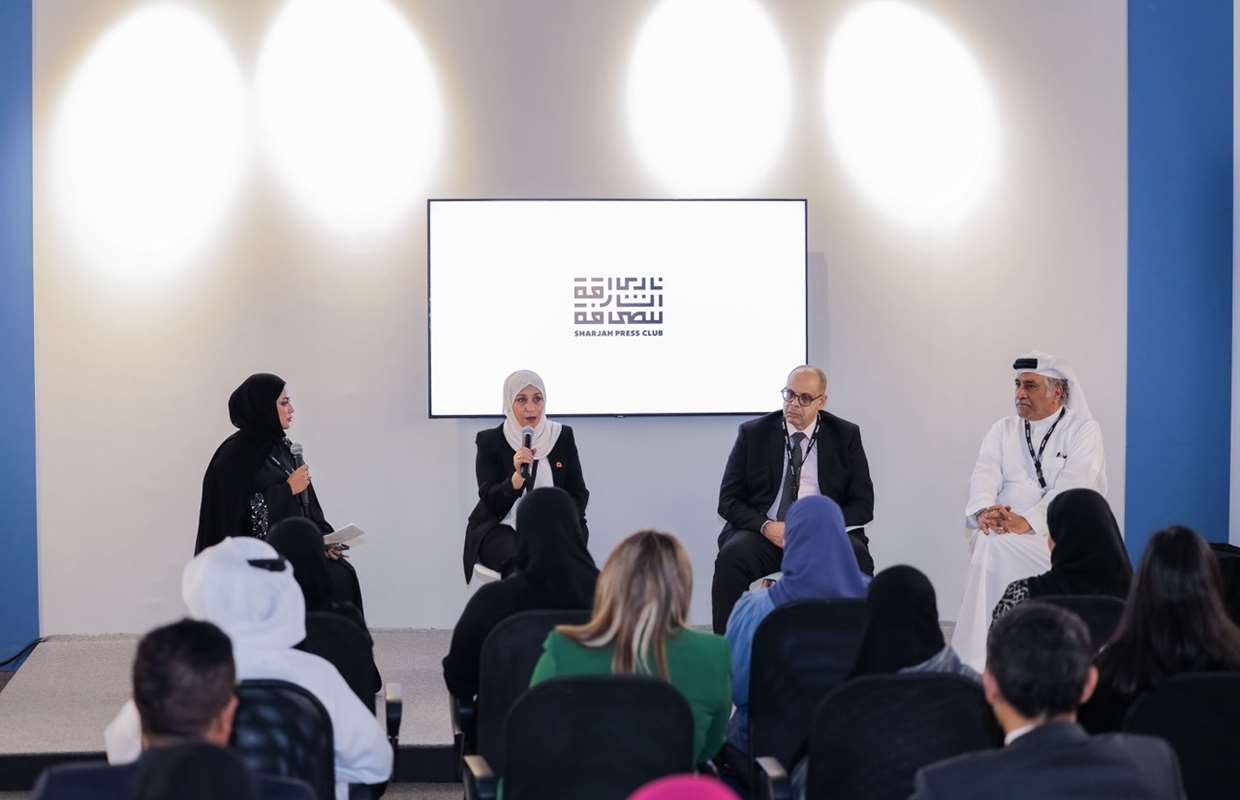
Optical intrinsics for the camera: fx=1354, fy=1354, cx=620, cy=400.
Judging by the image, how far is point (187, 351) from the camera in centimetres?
641

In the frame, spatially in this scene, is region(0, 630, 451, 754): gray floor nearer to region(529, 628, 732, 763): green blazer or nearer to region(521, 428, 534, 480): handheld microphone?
region(521, 428, 534, 480): handheld microphone

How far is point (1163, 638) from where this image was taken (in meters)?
2.87

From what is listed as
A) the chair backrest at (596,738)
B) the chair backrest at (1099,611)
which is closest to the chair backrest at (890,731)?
the chair backrest at (596,738)

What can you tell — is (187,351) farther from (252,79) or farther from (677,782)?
(677,782)

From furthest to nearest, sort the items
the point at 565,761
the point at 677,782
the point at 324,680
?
1. the point at 324,680
2. the point at 565,761
3. the point at 677,782

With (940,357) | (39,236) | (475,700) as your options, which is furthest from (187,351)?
(940,357)

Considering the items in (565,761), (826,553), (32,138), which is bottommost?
(565,761)

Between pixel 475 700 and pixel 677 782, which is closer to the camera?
pixel 677 782

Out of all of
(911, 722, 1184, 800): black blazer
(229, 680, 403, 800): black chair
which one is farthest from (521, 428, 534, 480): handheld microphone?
(911, 722, 1184, 800): black blazer

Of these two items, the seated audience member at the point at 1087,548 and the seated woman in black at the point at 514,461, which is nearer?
the seated audience member at the point at 1087,548

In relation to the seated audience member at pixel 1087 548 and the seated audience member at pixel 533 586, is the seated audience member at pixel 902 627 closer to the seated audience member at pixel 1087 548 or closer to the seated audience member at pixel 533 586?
the seated audience member at pixel 533 586

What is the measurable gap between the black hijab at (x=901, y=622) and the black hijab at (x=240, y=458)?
3037 millimetres

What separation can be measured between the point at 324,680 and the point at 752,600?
50.9 inches

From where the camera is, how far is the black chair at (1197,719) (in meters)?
2.65
